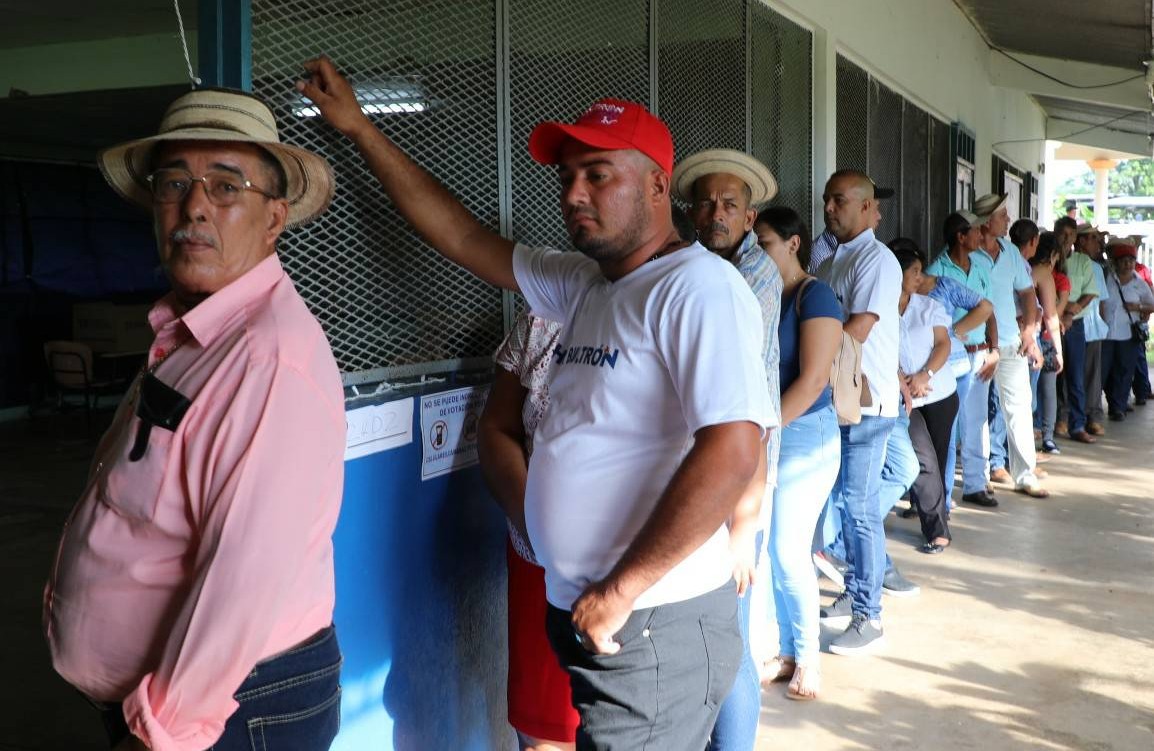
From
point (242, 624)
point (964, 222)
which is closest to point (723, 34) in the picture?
point (964, 222)

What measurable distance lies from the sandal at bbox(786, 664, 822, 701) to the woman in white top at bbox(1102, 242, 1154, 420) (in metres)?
8.77

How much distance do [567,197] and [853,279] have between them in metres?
2.74

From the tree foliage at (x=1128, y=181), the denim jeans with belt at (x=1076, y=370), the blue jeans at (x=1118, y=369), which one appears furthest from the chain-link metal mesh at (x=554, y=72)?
the tree foliage at (x=1128, y=181)

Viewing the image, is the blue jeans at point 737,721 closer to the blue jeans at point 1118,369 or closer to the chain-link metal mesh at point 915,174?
the chain-link metal mesh at point 915,174

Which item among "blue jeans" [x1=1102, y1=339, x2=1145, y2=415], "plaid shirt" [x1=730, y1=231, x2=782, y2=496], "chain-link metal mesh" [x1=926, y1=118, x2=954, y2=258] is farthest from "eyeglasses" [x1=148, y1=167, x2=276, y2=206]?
"blue jeans" [x1=1102, y1=339, x2=1145, y2=415]

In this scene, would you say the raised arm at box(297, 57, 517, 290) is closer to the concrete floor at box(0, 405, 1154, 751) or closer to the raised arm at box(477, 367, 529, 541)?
the raised arm at box(477, 367, 529, 541)

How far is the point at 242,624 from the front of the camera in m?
1.58

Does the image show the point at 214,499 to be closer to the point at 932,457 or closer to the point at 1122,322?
the point at 932,457

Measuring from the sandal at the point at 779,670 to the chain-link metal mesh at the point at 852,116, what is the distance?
3572 millimetres

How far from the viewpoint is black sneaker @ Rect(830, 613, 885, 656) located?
4.71 meters

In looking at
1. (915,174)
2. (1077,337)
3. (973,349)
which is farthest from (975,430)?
(1077,337)

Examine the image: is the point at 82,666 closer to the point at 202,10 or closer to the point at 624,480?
the point at 624,480

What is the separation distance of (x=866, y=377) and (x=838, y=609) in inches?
47.3

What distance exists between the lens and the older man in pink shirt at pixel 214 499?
5.18ft
